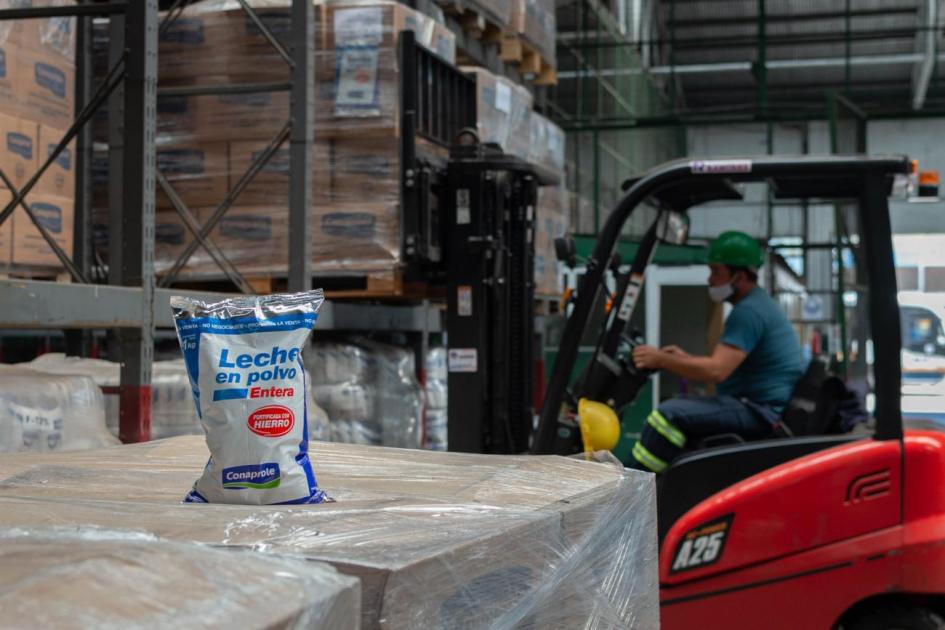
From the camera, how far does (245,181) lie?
482 centimetres

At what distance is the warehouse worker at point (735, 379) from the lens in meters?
4.02

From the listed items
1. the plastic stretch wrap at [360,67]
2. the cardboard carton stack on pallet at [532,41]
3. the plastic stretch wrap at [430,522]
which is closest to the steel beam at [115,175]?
the plastic stretch wrap at [360,67]

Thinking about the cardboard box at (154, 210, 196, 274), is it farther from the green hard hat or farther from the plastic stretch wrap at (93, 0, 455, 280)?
the green hard hat

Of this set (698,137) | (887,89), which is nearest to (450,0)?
(698,137)

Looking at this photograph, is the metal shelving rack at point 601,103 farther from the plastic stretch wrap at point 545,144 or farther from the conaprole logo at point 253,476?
the conaprole logo at point 253,476

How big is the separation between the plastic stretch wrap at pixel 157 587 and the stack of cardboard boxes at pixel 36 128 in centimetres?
350

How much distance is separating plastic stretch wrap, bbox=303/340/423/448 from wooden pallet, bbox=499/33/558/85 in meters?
2.36

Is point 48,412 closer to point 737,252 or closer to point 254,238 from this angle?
point 254,238

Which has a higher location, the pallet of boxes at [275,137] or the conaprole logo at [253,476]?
the pallet of boxes at [275,137]

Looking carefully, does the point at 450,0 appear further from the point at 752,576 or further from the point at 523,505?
the point at 523,505

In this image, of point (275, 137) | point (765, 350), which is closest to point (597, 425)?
point (765, 350)

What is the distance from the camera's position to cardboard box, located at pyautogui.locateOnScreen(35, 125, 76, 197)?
4438 mm

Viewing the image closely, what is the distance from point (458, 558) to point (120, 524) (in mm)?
376

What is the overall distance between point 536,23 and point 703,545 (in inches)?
191
